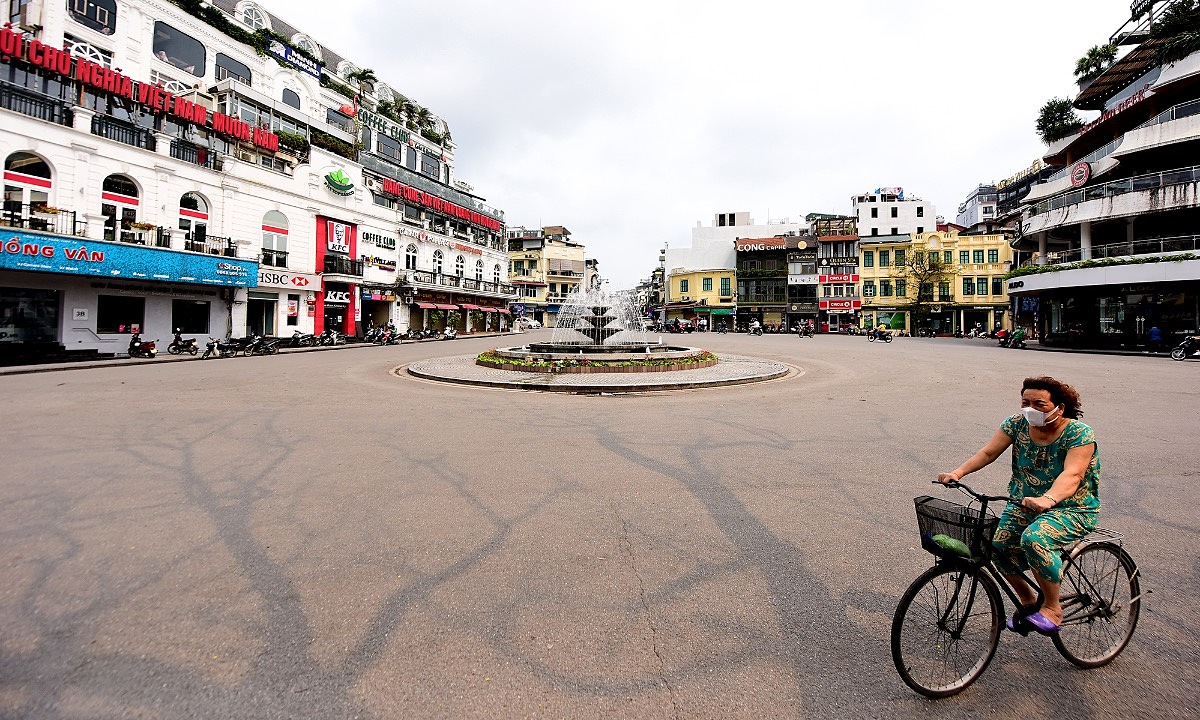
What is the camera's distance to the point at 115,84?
25219 millimetres

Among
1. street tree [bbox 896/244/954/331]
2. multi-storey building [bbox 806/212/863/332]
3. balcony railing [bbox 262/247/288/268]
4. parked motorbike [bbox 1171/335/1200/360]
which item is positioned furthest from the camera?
multi-storey building [bbox 806/212/863/332]

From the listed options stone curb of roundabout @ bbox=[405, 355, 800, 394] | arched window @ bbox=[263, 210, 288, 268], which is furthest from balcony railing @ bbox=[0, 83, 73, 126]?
stone curb of roundabout @ bbox=[405, 355, 800, 394]

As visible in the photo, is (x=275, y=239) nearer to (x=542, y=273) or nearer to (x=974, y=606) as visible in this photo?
(x=974, y=606)

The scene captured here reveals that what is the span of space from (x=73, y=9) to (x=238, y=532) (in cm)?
3800

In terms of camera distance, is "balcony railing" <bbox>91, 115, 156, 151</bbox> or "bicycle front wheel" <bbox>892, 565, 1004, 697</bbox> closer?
"bicycle front wheel" <bbox>892, 565, 1004, 697</bbox>

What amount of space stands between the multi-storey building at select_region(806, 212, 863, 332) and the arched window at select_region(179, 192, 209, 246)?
6077 cm

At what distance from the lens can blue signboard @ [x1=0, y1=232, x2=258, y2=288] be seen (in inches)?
815

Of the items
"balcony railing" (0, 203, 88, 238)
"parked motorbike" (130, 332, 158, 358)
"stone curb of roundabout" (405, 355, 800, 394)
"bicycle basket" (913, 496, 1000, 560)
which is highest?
"balcony railing" (0, 203, 88, 238)

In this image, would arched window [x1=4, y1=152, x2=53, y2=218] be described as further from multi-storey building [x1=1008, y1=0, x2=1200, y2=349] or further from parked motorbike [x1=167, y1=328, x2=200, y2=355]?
multi-storey building [x1=1008, y1=0, x2=1200, y2=349]

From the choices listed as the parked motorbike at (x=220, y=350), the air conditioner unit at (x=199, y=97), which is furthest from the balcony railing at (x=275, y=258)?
the parked motorbike at (x=220, y=350)

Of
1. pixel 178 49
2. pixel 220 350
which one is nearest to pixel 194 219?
pixel 220 350

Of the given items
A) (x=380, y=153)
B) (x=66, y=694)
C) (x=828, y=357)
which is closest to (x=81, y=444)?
(x=66, y=694)

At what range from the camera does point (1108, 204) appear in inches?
1110

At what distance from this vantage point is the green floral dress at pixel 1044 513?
249 centimetres
